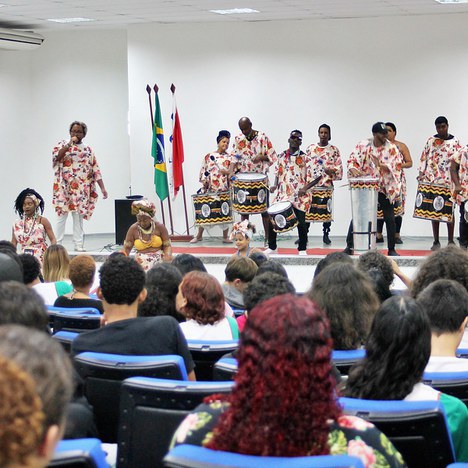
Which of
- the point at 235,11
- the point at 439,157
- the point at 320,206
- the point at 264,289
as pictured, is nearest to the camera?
the point at 264,289

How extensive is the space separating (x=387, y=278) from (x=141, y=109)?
336 inches

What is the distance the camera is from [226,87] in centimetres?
1263

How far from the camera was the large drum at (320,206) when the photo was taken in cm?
1070

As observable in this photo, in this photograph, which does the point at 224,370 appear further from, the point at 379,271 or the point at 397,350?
the point at 379,271

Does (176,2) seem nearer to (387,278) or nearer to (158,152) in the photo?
(158,152)

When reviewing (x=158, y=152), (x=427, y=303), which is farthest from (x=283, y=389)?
(x=158, y=152)

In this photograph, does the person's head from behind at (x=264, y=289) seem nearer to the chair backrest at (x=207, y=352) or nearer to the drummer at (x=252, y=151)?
the chair backrest at (x=207, y=352)

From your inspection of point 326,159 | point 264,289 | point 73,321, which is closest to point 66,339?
point 73,321

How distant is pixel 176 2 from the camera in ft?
35.5

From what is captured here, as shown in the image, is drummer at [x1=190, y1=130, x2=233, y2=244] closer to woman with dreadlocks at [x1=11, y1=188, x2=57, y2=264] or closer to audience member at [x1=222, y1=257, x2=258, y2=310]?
woman with dreadlocks at [x1=11, y1=188, x2=57, y2=264]

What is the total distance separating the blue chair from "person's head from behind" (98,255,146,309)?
1618 mm

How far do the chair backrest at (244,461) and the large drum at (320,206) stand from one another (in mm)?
9078

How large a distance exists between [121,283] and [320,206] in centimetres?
744

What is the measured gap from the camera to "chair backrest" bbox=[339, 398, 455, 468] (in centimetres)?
216
